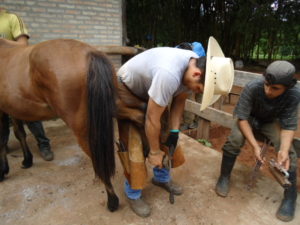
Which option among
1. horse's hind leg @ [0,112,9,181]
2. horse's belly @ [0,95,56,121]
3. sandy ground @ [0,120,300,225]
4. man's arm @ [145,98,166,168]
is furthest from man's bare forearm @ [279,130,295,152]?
horse's hind leg @ [0,112,9,181]

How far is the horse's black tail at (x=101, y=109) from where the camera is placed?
1492 millimetres

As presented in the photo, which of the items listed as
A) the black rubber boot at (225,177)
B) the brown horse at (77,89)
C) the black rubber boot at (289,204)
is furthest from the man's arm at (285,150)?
the brown horse at (77,89)

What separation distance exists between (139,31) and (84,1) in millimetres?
7047

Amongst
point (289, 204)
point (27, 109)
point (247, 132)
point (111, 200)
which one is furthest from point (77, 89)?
point (289, 204)

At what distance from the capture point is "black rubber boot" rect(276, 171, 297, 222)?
1.85 m

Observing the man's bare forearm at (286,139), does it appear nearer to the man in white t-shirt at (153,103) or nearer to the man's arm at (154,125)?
the man in white t-shirt at (153,103)

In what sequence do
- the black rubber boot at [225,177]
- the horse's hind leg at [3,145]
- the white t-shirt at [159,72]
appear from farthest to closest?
1. the horse's hind leg at [3,145]
2. the black rubber boot at [225,177]
3. the white t-shirt at [159,72]

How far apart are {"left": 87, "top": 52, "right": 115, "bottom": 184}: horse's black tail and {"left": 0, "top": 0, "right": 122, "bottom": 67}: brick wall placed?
292 centimetres

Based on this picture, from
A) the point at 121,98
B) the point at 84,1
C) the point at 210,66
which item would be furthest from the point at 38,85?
the point at 84,1

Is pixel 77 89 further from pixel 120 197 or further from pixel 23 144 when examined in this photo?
pixel 23 144

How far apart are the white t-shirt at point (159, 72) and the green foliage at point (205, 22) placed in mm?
8347

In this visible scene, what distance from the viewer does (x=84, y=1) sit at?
163 inches

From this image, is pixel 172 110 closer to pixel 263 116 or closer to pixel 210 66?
pixel 210 66

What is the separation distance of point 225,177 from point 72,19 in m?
3.72
